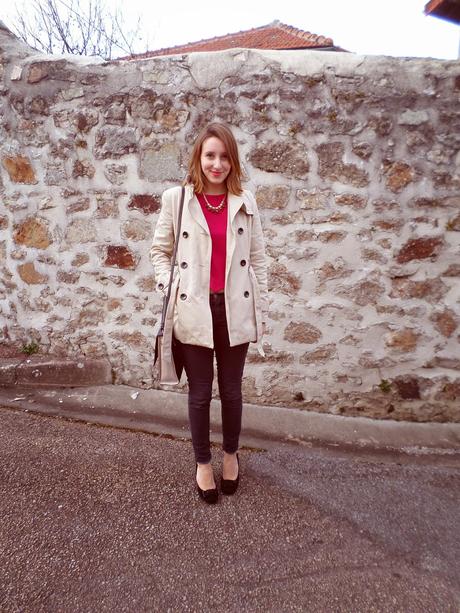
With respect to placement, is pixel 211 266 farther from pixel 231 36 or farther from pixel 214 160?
pixel 231 36

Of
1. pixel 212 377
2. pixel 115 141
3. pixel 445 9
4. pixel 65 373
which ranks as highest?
pixel 445 9

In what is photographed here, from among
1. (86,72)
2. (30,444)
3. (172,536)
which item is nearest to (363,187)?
(86,72)

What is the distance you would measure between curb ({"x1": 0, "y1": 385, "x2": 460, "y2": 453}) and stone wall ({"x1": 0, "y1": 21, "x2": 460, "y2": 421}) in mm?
107

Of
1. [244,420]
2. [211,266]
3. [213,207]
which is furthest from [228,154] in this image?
[244,420]

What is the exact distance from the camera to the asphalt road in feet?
4.91

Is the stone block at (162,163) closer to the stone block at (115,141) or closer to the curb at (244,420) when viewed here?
the stone block at (115,141)

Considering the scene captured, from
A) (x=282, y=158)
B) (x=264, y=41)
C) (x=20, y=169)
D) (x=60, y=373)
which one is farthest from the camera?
(x=264, y=41)

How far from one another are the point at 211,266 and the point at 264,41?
492 inches

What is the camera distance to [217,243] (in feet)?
5.98

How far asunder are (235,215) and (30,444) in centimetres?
178

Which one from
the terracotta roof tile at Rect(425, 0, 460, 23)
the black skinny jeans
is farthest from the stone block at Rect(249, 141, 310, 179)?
the terracotta roof tile at Rect(425, 0, 460, 23)

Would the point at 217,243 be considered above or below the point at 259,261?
above

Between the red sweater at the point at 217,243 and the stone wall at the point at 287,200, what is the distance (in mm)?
858

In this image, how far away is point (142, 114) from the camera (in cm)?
263
